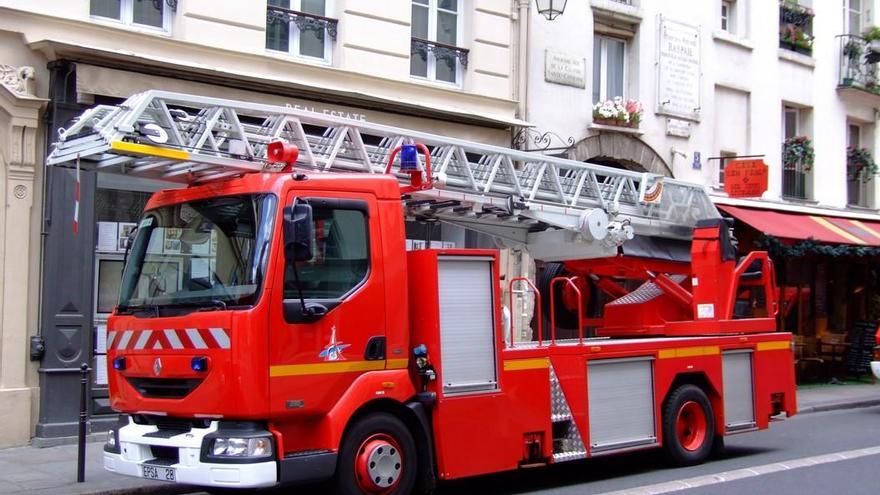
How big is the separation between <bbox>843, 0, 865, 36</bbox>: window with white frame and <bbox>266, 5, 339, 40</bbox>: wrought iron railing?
1380 cm

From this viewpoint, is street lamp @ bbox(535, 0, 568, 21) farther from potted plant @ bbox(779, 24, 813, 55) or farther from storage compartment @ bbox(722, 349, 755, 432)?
potted plant @ bbox(779, 24, 813, 55)

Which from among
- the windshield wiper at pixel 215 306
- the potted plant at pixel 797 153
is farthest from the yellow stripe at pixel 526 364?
the potted plant at pixel 797 153

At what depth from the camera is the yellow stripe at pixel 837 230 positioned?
1937 cm

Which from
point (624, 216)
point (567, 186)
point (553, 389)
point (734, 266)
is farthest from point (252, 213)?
point (734, 266)

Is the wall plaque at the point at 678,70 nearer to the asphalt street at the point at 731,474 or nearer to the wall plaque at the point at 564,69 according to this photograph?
the wall plaque at the point at 564,69

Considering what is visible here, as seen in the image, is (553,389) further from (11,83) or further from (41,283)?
(11,83)

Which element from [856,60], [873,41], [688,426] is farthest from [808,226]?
[688,426]

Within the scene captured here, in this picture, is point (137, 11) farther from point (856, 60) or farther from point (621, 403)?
point (856, 60)

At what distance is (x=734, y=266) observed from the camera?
449 inches

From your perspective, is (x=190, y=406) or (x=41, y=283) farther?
(x=41, y=283)

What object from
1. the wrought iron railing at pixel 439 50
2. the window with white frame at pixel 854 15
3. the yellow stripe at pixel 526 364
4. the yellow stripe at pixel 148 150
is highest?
the window with white frame at pixel 854 15

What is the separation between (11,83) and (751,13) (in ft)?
47.9

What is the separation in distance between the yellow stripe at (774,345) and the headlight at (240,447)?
6.45 metres

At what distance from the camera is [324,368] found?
302 inches
